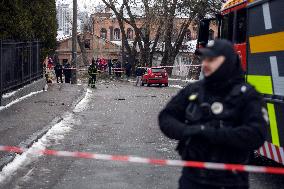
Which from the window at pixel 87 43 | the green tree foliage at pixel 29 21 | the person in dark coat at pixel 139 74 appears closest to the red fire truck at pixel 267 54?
the green tree foliage at pixel 29 21

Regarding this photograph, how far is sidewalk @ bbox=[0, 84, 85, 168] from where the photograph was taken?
11234 millimetres

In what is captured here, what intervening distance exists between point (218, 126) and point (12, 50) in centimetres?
1666

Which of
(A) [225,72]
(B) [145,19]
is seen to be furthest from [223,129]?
(B) [145,19]

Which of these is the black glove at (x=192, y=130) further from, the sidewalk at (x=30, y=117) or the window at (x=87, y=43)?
the window at (x=87, y=43)

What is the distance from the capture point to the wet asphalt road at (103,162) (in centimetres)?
785

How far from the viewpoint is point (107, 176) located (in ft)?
27.3

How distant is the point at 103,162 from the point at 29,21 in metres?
14.5

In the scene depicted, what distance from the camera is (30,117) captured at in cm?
1514

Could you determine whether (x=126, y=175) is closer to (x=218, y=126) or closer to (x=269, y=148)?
(x=269, y=148)

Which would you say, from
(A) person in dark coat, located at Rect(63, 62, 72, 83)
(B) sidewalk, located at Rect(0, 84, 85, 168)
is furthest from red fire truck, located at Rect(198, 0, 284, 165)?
(A) person in dark coat, located at Rect(63, 62, 72, 83)

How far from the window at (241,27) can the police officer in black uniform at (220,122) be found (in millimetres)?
5458

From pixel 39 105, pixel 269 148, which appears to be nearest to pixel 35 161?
pixel 269 148

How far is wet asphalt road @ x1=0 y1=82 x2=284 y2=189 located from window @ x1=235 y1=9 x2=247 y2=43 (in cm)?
241

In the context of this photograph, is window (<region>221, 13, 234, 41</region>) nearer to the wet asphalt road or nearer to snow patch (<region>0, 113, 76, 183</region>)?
the wet asphalt road
